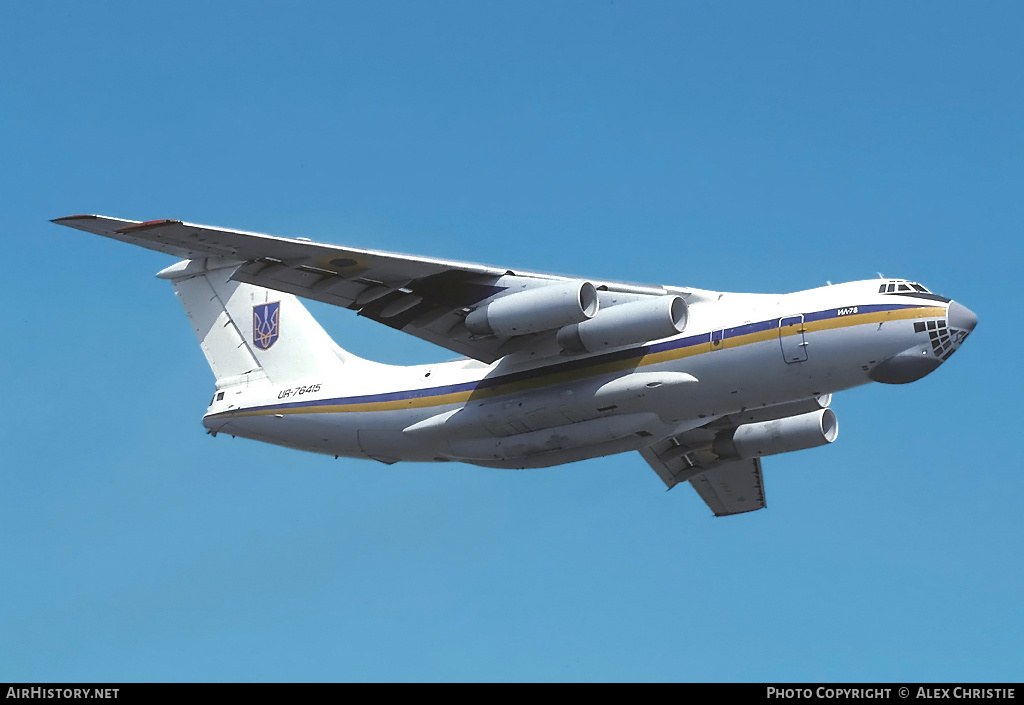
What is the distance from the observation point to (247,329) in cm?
1948

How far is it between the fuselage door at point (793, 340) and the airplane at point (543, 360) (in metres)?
0.02

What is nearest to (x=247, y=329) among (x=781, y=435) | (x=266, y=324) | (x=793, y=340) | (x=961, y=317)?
(x=266, y=324)

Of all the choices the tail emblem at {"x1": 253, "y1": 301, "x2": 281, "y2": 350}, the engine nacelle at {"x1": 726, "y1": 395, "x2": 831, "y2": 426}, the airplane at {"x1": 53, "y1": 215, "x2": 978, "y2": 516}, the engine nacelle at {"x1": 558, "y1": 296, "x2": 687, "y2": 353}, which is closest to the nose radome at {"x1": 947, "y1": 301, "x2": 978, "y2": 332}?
the airplane at {"x1": 53, "y1": 215, "x2": 978, "y2": 516}

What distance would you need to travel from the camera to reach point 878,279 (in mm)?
15859

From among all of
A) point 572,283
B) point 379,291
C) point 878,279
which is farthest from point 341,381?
point 878,279

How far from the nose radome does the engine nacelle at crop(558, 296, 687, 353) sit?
285 cm

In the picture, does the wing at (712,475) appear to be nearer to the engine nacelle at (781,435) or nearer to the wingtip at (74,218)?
the engine nacelle at (781,435)

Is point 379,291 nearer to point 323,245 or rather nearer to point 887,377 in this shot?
point 323,245

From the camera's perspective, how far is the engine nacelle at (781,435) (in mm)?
18375

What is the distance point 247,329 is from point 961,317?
933 cm

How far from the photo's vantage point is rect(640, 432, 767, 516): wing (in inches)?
760

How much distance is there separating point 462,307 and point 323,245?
1.86m

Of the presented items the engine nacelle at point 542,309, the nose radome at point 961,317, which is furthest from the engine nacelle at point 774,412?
the engine nacelle at point 542,309
